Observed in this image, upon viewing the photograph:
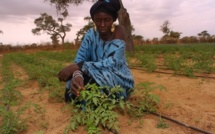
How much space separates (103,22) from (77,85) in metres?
0.78

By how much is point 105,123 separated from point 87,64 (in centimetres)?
65

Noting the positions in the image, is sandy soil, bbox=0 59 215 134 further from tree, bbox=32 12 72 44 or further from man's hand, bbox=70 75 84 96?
tree, bbox=32 12 72 44

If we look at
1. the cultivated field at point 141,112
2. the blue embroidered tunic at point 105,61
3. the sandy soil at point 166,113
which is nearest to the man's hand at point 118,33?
the blue embroidered tunic at point 105,61

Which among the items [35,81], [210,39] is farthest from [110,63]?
[210,39]

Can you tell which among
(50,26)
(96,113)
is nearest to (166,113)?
(96,113)

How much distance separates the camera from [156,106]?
2924 millimetres

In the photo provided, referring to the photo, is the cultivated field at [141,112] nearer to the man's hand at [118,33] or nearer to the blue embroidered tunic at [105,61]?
the blue embroidered tunic at [105,61]

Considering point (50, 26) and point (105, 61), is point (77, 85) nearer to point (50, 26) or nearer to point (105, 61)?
point (105, 61)

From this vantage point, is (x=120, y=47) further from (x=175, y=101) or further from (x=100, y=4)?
(x=175, y=101)

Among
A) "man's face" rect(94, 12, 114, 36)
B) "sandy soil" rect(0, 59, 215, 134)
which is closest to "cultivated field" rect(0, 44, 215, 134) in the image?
Answer: "sandy soil" rect(0, 59, 215, 134)

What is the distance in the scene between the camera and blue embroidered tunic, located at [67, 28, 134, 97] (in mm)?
2592

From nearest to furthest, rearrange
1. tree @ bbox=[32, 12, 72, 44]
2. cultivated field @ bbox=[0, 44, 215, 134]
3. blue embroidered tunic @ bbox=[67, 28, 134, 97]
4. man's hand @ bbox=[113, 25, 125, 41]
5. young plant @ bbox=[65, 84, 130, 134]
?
1. young plant @ bbox=[65, 84, 130, 134]
2. cultivated field @ bbox=[0, 44, 215, 134]
3. blue embroidered tunic @ bbox=[67, 28, 134, 97]
4. man's hand @ bbox=[113, 25, 125, 41]
5. tree @ bbox=[32, 12, 72, 44]

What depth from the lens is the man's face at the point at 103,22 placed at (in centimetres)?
268

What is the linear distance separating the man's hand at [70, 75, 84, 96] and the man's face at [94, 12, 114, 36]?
62cm
